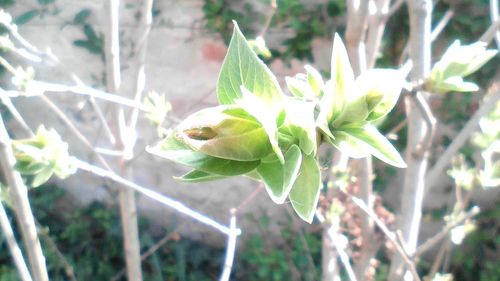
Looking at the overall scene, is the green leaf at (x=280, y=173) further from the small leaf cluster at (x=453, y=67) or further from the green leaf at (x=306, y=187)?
the small leaf cluster at (x=453, y=67)

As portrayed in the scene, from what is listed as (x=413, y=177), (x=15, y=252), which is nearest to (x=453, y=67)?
(x=413, y=177)

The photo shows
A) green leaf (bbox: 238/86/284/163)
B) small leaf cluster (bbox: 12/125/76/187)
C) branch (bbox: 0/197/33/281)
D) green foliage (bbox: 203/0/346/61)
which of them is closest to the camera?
green leaf (bbox: 238/86/284/163)

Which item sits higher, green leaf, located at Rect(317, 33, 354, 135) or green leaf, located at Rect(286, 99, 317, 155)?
green leaf, located at Rect(317, 33, 354, 135)

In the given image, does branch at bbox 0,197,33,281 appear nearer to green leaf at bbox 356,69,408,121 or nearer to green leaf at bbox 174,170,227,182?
green leaf at bbox 174,170,227,182

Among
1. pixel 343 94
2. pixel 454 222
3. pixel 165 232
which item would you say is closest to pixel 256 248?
pixel 165 232

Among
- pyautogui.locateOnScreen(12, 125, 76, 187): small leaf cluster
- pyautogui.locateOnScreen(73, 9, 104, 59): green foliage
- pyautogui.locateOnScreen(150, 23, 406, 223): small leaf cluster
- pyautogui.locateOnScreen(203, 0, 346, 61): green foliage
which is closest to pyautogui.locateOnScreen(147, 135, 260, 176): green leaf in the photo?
pyautogui.locateOnScreen(150, 23, 406, 223): small leaf cluster

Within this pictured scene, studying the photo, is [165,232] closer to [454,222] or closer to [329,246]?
[329,246]

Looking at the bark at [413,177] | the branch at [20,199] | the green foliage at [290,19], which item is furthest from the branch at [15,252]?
the green foliage at [290,19]

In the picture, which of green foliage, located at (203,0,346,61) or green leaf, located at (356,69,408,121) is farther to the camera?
green foliage, located at (203,0,346,61)

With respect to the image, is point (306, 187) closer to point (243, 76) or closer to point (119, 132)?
point (243, 76)
